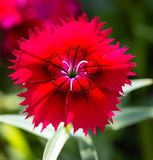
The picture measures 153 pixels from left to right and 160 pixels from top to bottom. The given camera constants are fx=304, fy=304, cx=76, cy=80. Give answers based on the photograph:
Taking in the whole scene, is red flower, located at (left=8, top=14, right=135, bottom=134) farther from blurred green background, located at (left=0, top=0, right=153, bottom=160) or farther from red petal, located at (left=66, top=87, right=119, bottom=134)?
blurred green background, located at (left=0, top=0, right=153, bottom=160)

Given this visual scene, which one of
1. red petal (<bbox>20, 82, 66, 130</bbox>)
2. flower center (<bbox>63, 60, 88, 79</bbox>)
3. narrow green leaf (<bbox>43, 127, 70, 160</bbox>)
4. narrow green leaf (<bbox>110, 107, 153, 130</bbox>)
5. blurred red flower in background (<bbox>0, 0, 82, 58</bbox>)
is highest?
blurred red flower in background (<bbox>0, 0, 82, 58</bbox>)

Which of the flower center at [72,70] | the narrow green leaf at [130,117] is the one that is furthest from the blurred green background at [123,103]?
the flower center at [72,70]

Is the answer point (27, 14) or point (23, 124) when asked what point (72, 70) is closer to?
point (23, 124)

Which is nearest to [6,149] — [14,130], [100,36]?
[14,130]

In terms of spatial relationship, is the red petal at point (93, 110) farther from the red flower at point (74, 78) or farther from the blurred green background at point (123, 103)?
the blurred green background at point (123, 103)

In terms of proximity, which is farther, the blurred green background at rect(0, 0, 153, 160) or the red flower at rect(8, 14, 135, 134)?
the blurred green background at rect(0, 0, 153, 160)

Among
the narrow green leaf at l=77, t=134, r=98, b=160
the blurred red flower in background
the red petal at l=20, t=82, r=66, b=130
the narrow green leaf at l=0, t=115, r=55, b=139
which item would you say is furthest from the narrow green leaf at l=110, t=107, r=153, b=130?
the blurred red flower in background
